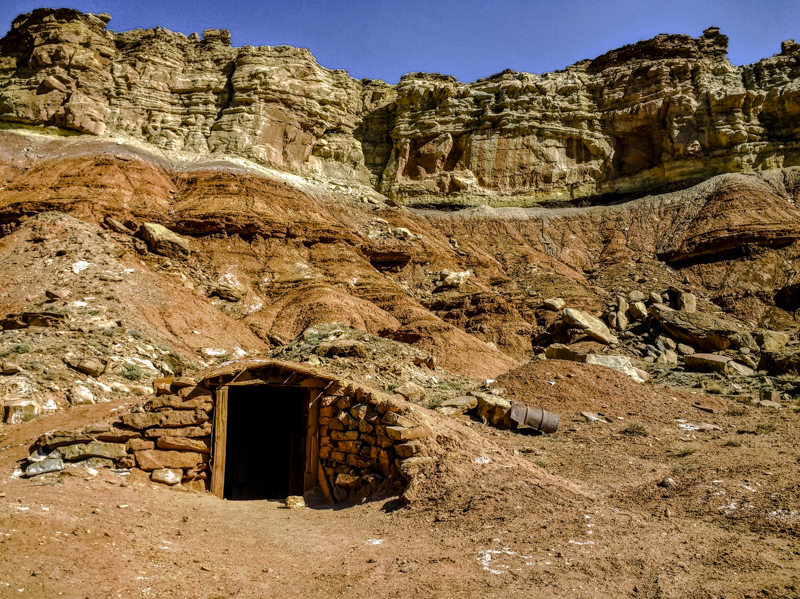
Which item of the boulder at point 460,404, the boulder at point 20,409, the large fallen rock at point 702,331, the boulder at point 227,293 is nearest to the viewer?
the boulder at point 20,409

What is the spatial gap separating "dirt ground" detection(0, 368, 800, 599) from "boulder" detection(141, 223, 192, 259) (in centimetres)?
1798

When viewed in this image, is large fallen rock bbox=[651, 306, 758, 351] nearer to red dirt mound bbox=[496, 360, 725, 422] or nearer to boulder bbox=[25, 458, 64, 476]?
red dirt mound bbox=[496, 360, 725, 422]

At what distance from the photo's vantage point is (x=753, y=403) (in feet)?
44.8

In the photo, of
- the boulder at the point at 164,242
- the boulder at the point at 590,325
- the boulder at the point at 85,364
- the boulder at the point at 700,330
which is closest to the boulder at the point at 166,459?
the boulder at the point at 85,364

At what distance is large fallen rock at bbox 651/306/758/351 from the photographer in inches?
834

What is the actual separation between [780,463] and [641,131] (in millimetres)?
42351

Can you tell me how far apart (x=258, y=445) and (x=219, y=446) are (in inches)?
247

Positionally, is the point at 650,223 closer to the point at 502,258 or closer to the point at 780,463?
the point at 502,258

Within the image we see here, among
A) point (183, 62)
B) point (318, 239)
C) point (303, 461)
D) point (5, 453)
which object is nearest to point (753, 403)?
point (303, 461)

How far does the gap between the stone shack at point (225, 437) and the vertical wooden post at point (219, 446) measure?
2 cm

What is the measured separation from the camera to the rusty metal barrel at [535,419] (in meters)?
11.4

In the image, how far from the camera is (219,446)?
973 cm

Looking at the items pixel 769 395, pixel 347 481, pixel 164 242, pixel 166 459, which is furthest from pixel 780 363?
pixel 164 242

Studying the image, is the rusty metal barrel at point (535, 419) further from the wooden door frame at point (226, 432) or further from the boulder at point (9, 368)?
the boulder at point (9, 368)
